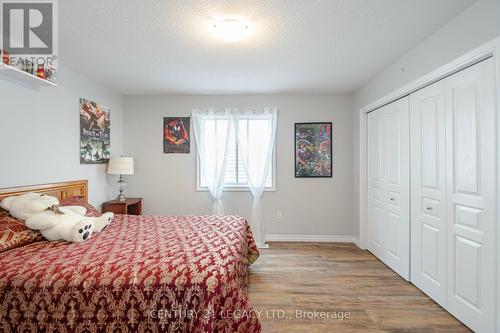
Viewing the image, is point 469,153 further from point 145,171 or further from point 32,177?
point 145,171

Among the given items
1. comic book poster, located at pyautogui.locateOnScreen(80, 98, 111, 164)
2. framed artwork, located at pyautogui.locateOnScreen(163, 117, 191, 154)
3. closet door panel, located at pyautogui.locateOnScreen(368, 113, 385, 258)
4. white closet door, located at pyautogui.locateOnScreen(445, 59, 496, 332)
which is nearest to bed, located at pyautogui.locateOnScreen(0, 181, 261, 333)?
white closet door, located at pyautogui.locateOnScreen(445, 59, 496, 332)

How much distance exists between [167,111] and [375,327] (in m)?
4.14

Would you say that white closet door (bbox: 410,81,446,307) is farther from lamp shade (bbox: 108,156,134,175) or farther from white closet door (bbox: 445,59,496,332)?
lamp shade (bbox: 108,156,134,175)

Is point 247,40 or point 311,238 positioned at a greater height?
point 247,40

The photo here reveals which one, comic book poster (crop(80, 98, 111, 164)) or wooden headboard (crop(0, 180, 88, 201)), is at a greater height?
comic book poster (crop(80, 98, 111, 164))

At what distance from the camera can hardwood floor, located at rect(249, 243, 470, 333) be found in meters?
2.20

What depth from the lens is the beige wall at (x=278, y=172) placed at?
452 centimetres

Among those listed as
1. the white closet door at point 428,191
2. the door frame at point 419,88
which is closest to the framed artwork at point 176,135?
the door frame at point 419,88

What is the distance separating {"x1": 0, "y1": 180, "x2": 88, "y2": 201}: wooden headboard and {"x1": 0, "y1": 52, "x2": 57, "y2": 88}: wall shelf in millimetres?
1041

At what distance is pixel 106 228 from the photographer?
8.93 feet

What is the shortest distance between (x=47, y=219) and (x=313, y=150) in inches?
144

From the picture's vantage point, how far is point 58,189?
3023mm

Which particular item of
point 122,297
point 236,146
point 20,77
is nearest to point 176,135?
point 236,146

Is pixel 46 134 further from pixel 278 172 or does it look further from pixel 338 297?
pixel 338 297
